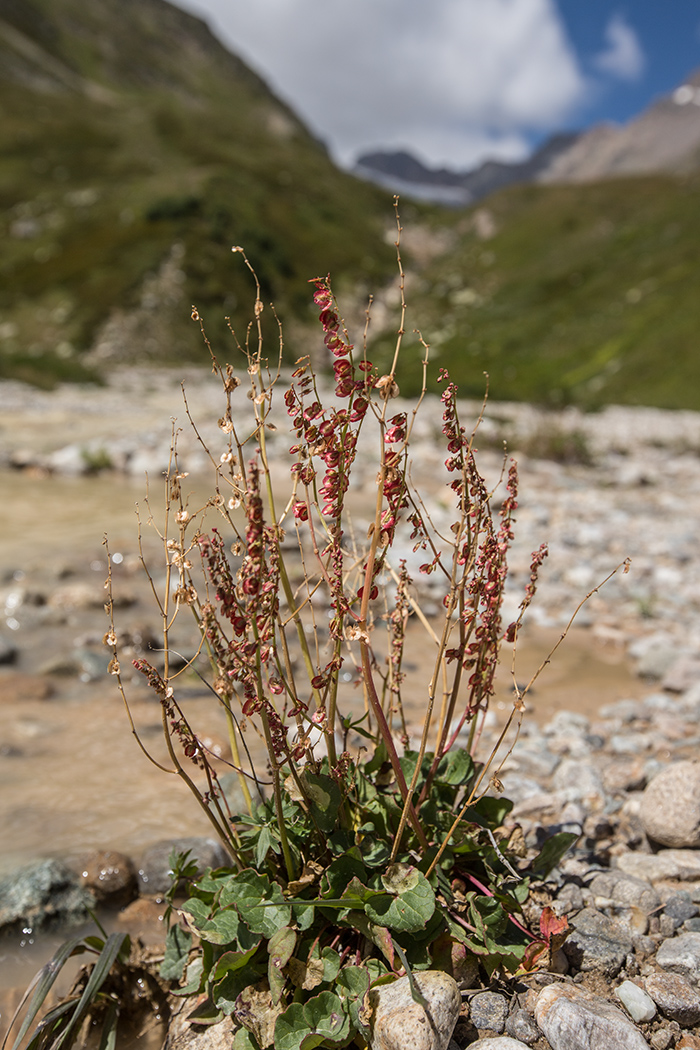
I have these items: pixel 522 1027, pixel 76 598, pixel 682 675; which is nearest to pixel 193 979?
pixel 522 1027

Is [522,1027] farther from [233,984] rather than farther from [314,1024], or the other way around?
[233,984]

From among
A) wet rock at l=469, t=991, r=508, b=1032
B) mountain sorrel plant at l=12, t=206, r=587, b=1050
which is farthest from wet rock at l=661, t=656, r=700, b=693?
wet rock at l=469, t=991, r=508, b=1032

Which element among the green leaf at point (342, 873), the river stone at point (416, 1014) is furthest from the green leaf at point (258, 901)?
the river stone at point (416, 1014)

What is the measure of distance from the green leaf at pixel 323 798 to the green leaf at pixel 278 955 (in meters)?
0.32

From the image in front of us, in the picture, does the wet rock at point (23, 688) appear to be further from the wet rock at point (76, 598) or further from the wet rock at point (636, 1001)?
the wet rock at point (636, 1001)

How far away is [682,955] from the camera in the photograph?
8.51ft

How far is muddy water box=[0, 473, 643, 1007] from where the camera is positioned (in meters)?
3.87

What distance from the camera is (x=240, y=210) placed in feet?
171

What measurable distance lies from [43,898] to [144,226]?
159ft

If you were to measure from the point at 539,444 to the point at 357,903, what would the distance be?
13263 millimetres

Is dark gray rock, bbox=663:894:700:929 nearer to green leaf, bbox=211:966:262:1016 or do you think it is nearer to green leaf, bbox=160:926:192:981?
green leaf, bbox=211:966:262:1016

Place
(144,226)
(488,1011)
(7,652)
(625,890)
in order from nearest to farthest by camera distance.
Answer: (488,1011) < (625,890) < (7,652) < (144,226)

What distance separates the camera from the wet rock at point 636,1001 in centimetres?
235

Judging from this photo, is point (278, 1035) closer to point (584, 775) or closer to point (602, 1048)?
point (602, 1048)
